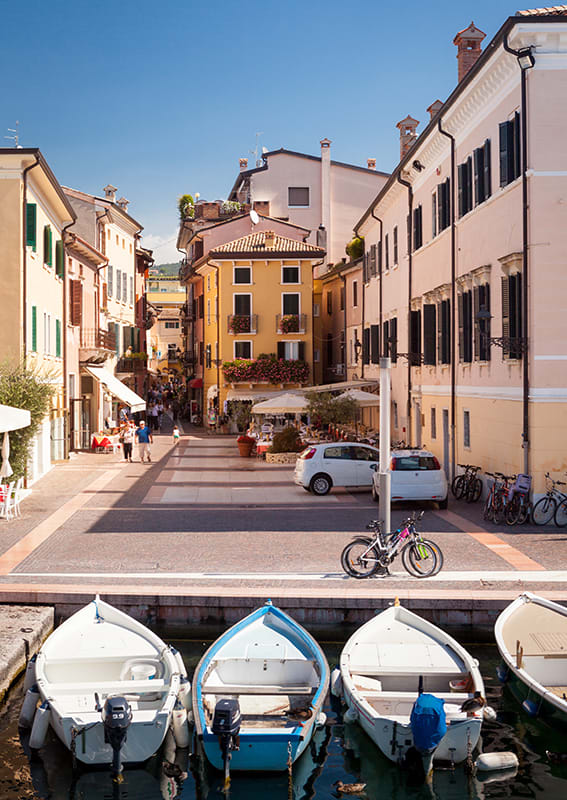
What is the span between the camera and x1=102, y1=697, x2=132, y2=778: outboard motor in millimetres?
10070

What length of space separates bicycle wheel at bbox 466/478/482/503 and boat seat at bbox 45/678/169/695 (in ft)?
52.4

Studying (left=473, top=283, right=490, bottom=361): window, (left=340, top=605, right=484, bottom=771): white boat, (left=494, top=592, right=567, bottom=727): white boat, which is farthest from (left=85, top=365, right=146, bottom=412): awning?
(left=494, top=592, right=567, bottom=727): white boat

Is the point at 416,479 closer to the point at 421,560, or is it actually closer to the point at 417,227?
the point at 421,560

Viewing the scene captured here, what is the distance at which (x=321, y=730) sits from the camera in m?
11.6

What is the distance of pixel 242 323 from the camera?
55469mm

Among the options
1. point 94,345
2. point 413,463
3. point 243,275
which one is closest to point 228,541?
point 413,463

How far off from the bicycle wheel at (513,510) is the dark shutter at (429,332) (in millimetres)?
10591

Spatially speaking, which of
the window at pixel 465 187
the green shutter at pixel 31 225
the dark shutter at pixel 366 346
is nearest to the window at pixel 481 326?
the window at pixel 465 187

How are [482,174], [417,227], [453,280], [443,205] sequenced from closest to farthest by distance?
[482,174]
[453,280]
[443,205]
[417,227]

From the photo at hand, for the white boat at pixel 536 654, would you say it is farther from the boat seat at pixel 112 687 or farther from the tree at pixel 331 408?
the tree at pixel 331 408

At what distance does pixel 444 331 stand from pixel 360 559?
15213mm

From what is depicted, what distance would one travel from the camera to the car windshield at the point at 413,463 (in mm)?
24156

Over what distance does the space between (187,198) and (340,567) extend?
6287cm

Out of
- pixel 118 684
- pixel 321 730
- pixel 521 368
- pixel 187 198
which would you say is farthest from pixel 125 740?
pixel 187 198
